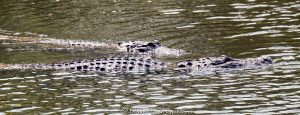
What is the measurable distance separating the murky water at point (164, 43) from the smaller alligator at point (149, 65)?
48cm

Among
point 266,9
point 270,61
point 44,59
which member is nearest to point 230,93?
point 270,61

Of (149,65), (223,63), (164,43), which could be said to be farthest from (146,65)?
(164,43)

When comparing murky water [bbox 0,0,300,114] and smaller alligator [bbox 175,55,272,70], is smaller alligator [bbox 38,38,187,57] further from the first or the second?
smaller alligator [bbox 175,55,272,70]

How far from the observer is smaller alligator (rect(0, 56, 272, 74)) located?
16.3m

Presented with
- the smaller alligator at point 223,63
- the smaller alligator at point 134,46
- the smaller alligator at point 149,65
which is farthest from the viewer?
the smaller alligator at point 134,46

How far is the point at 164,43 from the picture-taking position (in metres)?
20.7

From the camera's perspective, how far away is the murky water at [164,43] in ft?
43.8

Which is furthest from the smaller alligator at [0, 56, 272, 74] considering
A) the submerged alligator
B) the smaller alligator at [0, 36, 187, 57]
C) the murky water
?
the smaller alligator at [0, 36, 187, 57]

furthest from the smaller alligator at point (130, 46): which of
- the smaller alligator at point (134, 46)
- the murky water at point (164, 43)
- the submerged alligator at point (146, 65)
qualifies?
the submerged alligator at point (146, 65)

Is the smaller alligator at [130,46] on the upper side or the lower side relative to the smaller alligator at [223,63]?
upper

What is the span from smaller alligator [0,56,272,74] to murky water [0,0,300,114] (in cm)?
48

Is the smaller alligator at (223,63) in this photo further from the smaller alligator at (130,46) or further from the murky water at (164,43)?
the smaller alligator at (130,46)

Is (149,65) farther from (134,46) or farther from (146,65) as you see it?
(134,46)

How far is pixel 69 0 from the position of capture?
30234 mm
